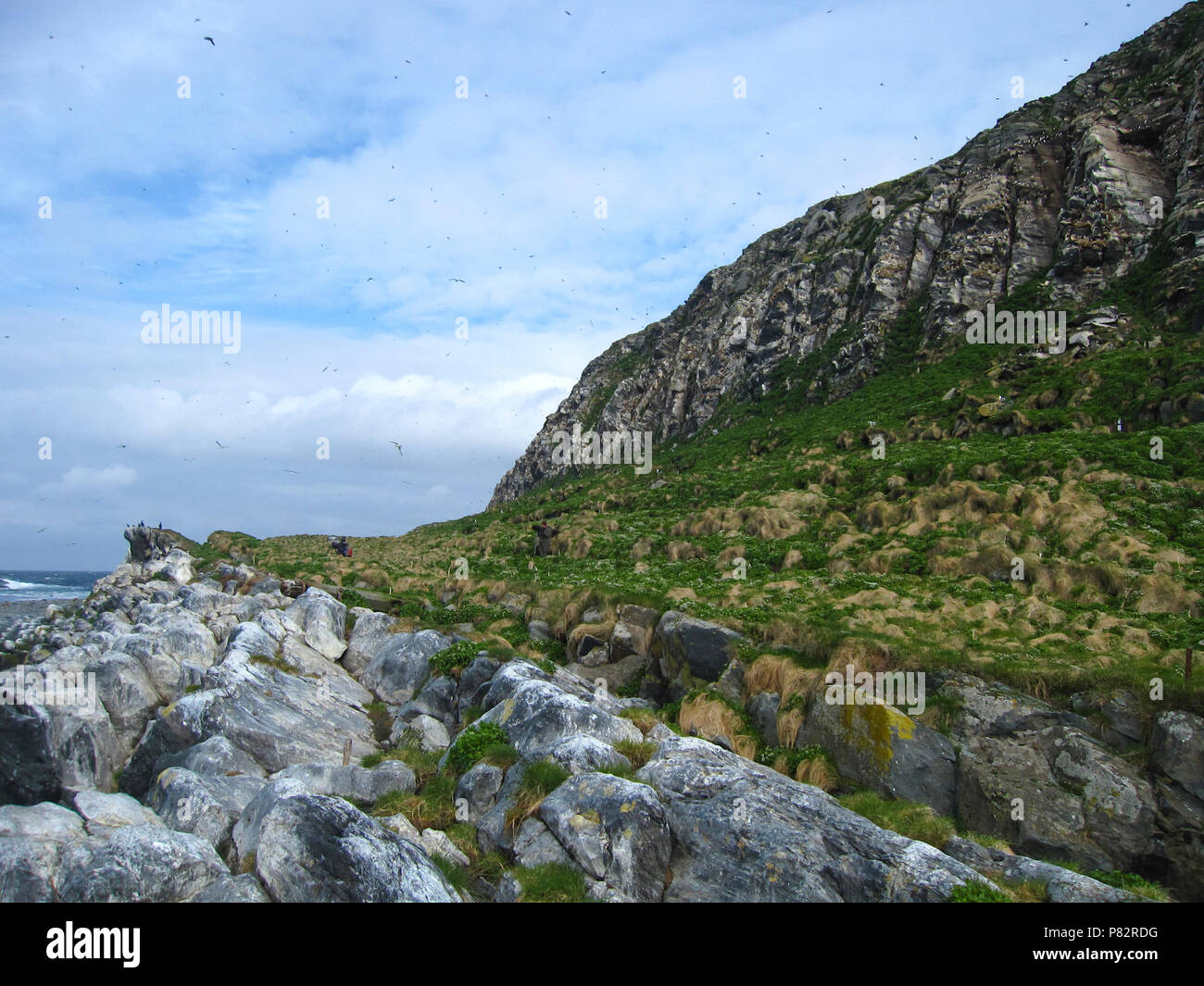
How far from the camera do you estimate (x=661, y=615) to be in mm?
24484

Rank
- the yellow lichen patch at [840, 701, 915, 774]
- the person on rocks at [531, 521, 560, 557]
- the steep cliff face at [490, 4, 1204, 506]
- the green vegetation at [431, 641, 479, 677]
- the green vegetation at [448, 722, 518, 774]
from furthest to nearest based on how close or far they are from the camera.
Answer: the steep cliff face at [490, 4, 1204, 506] → the person on rocks at [531, 521, 560, 557] → the green vegetation at [431, 641, 479, 677] → the yellow lichen patch at [840, 701, 915, 774] → the green vegetation at [448, 722, 518, 774]

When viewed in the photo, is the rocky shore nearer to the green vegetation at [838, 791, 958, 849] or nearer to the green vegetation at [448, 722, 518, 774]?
the green vegetation at [448, 722, 518, 774]

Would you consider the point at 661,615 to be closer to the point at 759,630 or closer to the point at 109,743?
the point at 759,630

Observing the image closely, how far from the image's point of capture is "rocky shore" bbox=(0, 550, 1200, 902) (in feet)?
31.8

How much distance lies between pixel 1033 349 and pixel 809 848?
4752cm

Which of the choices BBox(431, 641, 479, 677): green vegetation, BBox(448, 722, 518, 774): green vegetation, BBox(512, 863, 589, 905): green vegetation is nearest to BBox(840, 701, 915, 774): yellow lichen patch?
BBox(448, 722, 518, 774): green vegetation

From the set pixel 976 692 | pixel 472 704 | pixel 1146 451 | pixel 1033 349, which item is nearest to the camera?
pixel 976 692

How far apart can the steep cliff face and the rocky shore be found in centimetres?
3999

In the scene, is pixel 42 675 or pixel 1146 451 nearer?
pixel 42 675

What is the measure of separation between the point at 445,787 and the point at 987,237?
215 ft

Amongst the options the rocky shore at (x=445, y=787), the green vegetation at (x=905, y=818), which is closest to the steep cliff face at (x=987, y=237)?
the rocky shore at (x=445, y=787)

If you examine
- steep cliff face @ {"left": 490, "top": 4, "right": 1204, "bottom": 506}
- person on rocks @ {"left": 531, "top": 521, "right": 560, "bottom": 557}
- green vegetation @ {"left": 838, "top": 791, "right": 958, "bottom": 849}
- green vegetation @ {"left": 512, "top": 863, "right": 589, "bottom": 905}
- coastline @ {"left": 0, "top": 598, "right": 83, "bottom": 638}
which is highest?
steep cliff face @ {"left": 490, "top": 4, "right": 1204, "bottom": 506}

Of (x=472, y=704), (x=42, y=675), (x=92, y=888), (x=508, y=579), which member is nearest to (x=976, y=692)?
(x=472, y=704)

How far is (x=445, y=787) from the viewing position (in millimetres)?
14133
